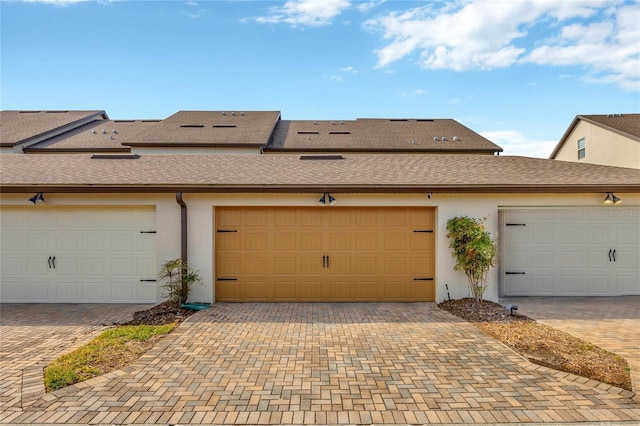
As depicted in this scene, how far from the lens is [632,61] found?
1123cm

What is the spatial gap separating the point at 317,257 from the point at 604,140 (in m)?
15.4

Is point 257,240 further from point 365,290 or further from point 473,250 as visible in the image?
point 473,250

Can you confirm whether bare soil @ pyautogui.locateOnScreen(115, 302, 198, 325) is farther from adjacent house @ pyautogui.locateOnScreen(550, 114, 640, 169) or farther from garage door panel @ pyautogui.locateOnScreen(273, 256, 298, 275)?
adjacent house @ pyautogui.locateOnScreen(550, 114, 640, 169)

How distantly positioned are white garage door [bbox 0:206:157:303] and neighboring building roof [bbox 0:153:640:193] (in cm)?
75

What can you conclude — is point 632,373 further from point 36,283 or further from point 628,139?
point 628,139

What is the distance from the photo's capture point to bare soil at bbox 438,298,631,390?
4.02m

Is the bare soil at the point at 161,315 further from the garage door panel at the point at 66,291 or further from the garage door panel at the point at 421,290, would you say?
the garage door panel at the point at 421,290

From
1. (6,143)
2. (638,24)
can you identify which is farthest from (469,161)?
(6,143)

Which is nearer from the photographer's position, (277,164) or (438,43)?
(277,164)

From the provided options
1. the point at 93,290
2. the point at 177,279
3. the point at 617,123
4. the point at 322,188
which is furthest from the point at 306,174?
the point at 617,123

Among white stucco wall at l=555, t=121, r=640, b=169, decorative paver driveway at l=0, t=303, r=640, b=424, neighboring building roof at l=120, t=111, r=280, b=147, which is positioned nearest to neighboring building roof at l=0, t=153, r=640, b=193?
decorative paver driveway at l=0, t=303, r=640, b=424

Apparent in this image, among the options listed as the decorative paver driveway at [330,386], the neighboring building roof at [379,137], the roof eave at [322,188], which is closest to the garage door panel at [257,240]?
the roof eave at [322,188]

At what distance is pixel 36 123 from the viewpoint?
1788 cm

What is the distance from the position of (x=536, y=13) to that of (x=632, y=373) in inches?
397
